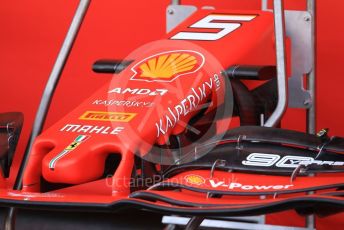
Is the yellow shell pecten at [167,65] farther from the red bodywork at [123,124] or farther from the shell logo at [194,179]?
the shell logo at [194,179]

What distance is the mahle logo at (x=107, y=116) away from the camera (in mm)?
1921

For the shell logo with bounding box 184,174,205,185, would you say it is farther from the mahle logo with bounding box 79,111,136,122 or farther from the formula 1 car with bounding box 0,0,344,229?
the mahle logo with bounding box 79,111,136,122

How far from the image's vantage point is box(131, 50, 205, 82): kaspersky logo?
6.77ft

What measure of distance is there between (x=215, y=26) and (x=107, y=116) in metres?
0.49

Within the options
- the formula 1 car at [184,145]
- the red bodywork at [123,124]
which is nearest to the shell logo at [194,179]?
the formula 1 car at [184,145]

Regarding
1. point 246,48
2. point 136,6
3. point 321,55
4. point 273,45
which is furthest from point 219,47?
point 136,6

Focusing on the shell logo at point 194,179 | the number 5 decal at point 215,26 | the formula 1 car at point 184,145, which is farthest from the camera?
the number 5 decal at point 215,26

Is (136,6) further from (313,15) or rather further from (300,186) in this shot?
(300,186)

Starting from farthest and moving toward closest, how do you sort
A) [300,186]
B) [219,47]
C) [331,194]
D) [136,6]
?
[136,6], [219,47], [300,186], [331,194]

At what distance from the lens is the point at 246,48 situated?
221 centimetres

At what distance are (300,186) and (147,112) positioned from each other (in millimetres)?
416

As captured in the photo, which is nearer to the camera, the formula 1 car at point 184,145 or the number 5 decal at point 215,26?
the formula 1 car at point 184,145

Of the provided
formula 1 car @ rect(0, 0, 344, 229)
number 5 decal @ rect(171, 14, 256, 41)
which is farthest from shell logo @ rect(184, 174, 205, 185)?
number 5 decal @ rect(171, 14, 256, 41)

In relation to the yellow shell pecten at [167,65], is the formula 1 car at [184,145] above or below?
below
